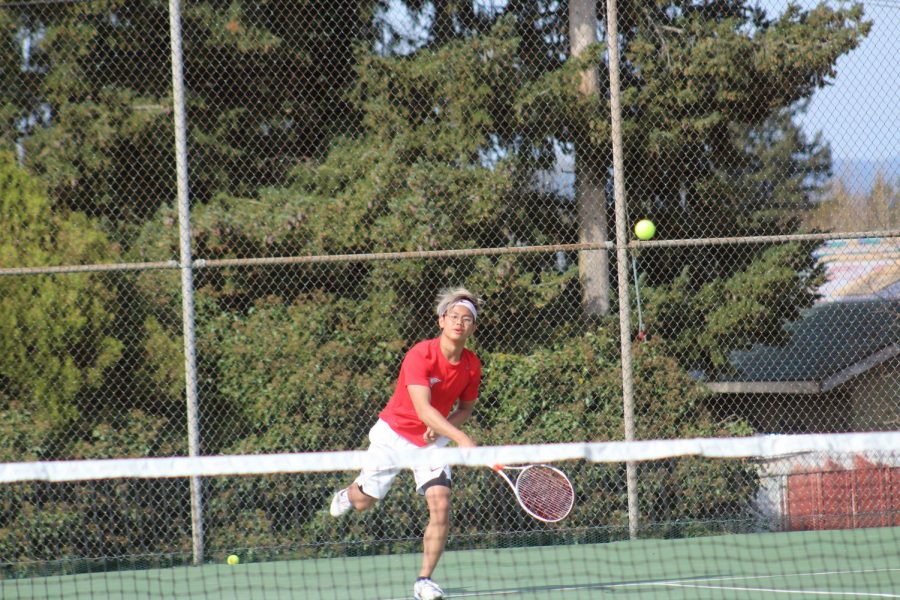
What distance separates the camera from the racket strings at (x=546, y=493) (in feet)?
20.1

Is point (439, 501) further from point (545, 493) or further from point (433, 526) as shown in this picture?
point (545, 493)

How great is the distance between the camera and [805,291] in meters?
10.2

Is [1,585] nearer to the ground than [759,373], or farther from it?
nearer to the ground

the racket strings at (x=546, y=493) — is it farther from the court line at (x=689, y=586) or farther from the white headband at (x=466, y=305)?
the white headband at (x=466, y=305)

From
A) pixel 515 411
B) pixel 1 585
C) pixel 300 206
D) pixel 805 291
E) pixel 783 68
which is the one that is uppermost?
pixel 783 68

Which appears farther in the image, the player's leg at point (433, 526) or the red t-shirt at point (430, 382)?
the red t-shirt at point (430, 382)

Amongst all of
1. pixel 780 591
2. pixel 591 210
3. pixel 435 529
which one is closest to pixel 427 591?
pixel 435 529

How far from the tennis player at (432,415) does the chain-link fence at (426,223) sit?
7.39ft

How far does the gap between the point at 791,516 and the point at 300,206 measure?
4.74 meters

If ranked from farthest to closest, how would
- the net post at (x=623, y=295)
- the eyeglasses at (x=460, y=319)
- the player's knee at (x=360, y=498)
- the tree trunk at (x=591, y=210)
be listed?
the tree trunk at (x=591, y=210) → the net post at (x=623, y=295) → the player's knee at (x=360, y=498) → the eyeglasses at (x=460, y=319)

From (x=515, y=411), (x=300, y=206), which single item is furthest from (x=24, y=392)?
(x=515, y=411)

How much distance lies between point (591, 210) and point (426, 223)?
153 centimetres

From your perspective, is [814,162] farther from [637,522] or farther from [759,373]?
[637,522]

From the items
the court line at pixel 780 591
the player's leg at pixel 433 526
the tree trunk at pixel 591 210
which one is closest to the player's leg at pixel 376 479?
the player's leg at pixel 433 526
